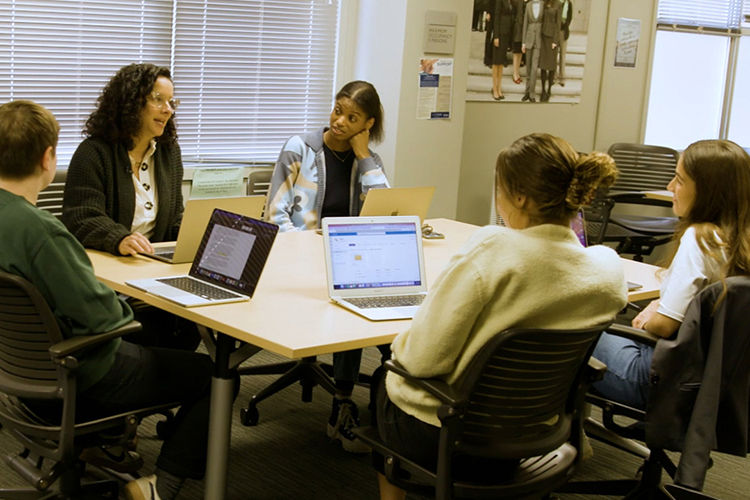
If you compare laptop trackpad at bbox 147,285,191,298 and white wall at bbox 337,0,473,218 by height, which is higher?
white wall at bbox 337,0,473,218

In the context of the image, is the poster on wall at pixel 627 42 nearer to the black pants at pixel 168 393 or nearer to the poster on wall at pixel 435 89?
the poster on wall at pixel 435 89

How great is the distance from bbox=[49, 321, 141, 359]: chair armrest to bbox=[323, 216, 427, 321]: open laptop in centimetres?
61

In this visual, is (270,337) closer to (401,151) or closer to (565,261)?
(565,261)

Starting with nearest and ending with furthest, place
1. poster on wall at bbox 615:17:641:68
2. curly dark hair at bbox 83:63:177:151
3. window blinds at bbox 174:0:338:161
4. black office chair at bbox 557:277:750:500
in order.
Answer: black office chair at bbox 557:277:750:500
curly dark hair at bbox 83:63:177:151
window blinds at bbox 174:0:338:161
poster on wall at bbox 615:17:641:68

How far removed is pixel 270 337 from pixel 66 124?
2392 mm

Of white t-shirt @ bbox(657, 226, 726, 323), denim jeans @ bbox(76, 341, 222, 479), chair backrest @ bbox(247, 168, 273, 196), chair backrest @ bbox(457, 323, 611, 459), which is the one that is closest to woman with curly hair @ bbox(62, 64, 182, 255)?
chair backrest @ bbox(247, 168, 273, 196)

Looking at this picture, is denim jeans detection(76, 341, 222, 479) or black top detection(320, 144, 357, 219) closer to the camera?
denim jeans detection(76, 341, 222, 479)

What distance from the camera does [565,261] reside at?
1969 mm

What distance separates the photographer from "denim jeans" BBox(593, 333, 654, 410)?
8.34 feet

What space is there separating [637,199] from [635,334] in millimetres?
3338

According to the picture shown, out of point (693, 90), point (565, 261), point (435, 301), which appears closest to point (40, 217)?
point (435, 301)

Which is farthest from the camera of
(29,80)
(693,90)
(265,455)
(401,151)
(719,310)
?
(693,90)

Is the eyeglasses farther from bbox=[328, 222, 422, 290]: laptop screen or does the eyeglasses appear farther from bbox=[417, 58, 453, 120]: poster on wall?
bbox=[417, 58, 453, 120]: poster on wall

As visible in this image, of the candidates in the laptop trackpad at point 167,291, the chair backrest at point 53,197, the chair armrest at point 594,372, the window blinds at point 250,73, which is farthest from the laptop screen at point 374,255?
the window blinds at point 250,73
